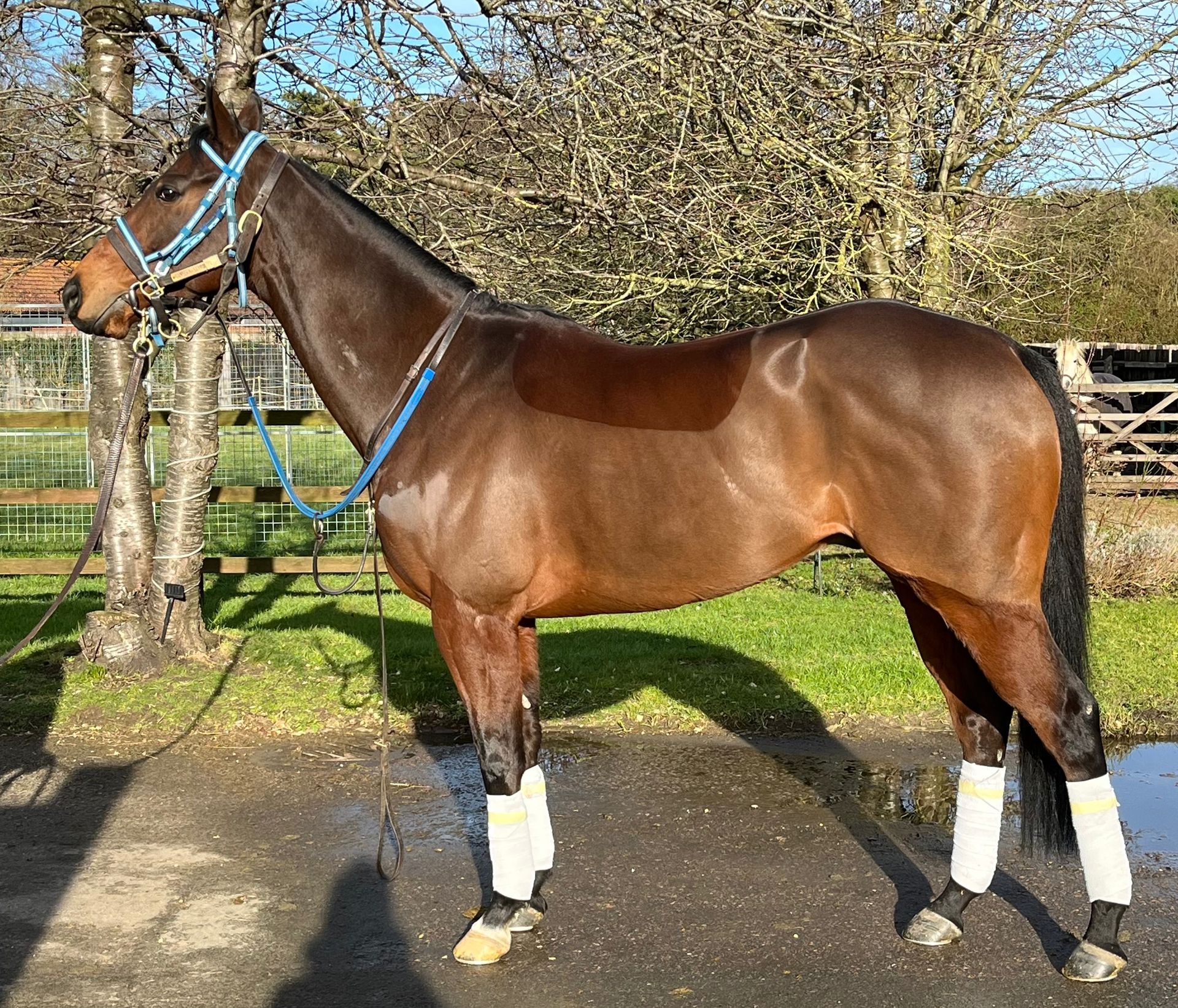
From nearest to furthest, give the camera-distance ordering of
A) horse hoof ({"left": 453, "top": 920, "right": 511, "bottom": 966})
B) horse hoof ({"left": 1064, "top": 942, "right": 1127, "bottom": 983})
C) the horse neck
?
horse hoof ({"left": 1064, "top": 942, "right": 1127, "bottom": 983}) < horse hoof ({"left": 453, "top": 920, "right": 511, "bottom": 966}) < the horse neck

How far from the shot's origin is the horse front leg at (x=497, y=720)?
354 cm

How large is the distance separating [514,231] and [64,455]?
34.8ft

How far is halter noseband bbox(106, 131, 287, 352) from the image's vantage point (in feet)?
12.0

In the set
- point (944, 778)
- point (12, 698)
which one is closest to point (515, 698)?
point (944, 778)

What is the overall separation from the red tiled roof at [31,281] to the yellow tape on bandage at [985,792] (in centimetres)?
351

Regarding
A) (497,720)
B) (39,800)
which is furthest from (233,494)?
(497,720)

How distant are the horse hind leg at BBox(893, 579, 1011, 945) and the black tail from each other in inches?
4.7

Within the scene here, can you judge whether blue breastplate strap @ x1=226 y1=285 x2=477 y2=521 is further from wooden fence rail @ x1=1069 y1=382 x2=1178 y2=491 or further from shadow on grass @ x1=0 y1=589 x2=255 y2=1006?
wooden fence rail @ x1=1069 y1=382 x2=1178 y2=491

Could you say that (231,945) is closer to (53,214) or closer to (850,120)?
(53,214)

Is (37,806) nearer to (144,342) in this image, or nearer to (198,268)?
(144,342)

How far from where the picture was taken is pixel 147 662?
6.42 metres

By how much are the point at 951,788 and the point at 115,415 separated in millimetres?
5082

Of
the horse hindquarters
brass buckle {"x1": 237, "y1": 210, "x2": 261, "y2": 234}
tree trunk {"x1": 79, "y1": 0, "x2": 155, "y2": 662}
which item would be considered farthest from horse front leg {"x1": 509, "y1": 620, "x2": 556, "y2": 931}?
tree trunk {"x1": 79, "y1": 0, "x2": 155, "y2": 662}

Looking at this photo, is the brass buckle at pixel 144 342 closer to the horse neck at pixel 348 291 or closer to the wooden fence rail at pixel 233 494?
the horse neck at pixel 348 291
